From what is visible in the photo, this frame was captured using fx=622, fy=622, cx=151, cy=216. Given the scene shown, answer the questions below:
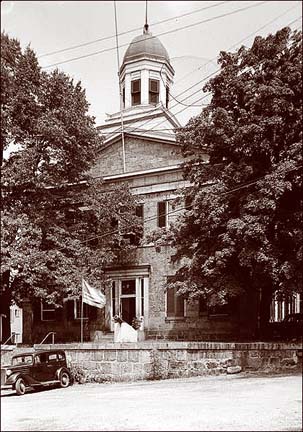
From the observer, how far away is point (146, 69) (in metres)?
7.16

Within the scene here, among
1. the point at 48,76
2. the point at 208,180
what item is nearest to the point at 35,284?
the point at 208,180

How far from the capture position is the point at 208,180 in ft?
39.8

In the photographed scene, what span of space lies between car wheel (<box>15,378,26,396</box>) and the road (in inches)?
2.5

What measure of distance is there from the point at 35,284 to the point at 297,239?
591 centimetres

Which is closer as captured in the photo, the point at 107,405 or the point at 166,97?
the point at 107,405

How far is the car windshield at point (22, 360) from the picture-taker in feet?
21.5

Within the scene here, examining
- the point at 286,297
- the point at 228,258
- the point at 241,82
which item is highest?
the point at 241,82

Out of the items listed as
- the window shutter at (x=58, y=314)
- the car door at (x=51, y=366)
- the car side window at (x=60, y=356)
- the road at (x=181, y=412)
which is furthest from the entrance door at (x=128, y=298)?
the road at (x=181, y=412)

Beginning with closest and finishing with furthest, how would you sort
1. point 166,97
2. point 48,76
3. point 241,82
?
point 166,97
point 48,76
point 241,82

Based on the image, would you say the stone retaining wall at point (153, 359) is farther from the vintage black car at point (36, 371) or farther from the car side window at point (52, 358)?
the vintage black car at point (36, 371)

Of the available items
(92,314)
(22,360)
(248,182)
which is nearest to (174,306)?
(92,314)

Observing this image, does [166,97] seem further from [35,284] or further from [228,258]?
[35,284]

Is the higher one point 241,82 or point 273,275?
point 241,82

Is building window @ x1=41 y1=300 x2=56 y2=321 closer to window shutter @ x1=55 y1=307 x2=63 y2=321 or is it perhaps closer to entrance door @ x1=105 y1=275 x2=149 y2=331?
window shutter @ x1=55 y1=307 x2=63 y2=321
